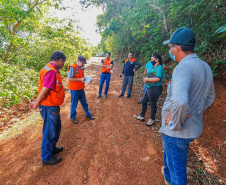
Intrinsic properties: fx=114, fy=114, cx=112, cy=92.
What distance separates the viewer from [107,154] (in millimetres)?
2658

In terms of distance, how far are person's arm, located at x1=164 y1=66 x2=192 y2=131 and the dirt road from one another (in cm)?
161

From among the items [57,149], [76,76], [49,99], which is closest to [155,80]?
[76,76]

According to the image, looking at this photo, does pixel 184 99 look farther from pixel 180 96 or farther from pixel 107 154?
pixel 107 154

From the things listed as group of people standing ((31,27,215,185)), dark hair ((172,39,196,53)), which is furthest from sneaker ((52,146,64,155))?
dark hair ((172,39,196,53))

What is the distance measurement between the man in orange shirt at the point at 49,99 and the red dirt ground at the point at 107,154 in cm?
36

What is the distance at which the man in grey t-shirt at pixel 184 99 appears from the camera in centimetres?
114

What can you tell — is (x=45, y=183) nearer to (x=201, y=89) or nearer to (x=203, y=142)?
(x=201, y=89)

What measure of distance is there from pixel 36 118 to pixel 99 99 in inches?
106

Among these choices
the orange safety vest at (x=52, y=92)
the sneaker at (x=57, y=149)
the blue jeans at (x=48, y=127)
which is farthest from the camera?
the sneaker at (x=57, y=149)

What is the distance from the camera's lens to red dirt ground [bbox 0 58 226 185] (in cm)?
213

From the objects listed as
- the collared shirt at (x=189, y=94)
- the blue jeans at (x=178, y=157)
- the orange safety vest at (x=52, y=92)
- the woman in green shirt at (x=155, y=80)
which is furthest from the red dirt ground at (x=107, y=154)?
the collared shirt at (x=189, y=94)

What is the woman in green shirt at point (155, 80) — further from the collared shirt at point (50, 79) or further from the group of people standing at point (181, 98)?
the collared shirt at point (50, 79)

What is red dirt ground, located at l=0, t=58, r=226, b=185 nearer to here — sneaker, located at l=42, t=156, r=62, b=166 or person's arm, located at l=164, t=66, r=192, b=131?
sneaker, located at l=42, t=156, r=62, b=166

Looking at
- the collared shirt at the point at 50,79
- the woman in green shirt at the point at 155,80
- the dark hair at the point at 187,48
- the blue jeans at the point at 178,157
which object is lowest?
the blue jeans at the point at 178,157
